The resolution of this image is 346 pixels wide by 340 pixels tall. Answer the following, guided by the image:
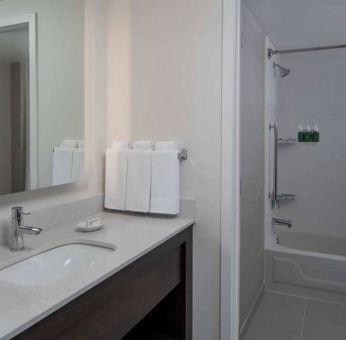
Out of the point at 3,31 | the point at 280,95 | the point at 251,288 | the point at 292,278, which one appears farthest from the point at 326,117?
the point at 3,31

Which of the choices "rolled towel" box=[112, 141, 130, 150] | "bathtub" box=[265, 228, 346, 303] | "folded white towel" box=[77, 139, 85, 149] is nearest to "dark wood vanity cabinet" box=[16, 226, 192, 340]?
"rolled towel" box=[112, 141, 130, 150]

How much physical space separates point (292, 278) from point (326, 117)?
1543 mm

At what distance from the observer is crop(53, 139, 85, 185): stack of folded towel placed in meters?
1.53

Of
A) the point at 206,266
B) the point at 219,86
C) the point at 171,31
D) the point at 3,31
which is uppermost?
the point at 171,31

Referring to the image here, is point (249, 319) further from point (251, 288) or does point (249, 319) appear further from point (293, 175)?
point (293, 175)

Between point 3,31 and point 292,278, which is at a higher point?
point 3,31

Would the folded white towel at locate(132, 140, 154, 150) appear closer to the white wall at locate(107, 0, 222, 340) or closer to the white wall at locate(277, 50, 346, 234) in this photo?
the white wall at locate(107, 0, 222, 340)

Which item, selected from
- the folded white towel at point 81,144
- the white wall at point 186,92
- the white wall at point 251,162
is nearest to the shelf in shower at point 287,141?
the white wall at point 251,162

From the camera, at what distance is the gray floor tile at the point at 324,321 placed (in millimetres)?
2074

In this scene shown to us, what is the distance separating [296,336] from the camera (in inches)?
81.3

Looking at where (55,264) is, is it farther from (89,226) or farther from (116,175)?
(116,175)

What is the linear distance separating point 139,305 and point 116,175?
0.68 metres

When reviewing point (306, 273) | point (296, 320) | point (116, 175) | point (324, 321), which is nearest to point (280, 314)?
point (296, 320)

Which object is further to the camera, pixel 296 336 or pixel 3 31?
pixel 296 336
